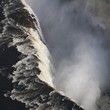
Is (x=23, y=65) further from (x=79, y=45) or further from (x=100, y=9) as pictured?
(x=100, y=9)

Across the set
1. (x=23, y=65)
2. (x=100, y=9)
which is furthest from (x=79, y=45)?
(x=23, y=65)

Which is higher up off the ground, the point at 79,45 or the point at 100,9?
the point at 100,9

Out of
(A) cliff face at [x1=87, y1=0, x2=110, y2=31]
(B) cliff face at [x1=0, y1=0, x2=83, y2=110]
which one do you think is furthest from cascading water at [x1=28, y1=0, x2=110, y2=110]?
(B) cliff face at [x1=0, y1=0, x2=83, y2=110]

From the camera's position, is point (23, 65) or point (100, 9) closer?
point (23, 65)

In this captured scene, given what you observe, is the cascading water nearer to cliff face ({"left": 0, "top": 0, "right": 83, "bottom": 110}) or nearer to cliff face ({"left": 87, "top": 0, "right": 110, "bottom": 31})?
cliff face ({"left": 87, "top": 0, "right": 110, "bottom": 31})

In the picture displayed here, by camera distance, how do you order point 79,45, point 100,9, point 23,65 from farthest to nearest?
point 100,9, point 79,45, point 23,65

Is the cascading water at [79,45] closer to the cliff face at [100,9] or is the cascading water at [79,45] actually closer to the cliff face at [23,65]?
the cliff face at [100,9]

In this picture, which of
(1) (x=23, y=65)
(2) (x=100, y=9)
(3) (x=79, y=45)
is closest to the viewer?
(1) (x=23, y=65)

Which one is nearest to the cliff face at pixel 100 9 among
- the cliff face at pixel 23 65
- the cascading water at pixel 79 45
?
the cascading water at pixel 79 45

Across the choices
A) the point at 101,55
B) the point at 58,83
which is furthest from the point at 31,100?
the point at 101,55
